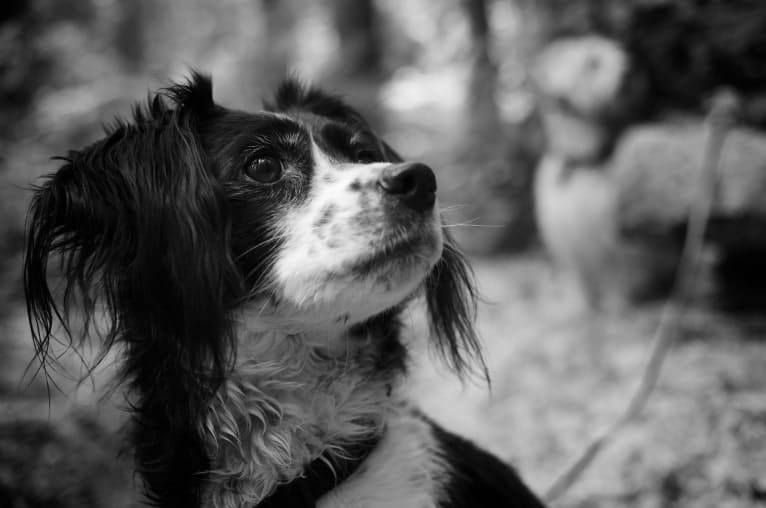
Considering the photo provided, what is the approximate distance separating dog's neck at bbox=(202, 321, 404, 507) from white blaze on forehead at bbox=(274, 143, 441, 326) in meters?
0.22

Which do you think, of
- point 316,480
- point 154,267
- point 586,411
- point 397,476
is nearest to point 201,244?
point 154,267

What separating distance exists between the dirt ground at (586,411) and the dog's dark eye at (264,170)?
2.30 feet

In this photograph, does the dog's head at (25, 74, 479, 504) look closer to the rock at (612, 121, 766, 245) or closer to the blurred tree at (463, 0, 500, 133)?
the rock at (612, 121, 766, 245)

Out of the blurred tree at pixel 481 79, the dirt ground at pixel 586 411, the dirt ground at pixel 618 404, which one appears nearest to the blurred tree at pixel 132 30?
the blurred tree at pixel 481 79

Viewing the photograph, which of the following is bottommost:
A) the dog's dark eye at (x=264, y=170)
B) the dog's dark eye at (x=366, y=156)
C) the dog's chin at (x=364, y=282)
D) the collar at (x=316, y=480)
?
the collar at (x=316, y=480)

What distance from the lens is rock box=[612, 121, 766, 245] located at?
136 inches

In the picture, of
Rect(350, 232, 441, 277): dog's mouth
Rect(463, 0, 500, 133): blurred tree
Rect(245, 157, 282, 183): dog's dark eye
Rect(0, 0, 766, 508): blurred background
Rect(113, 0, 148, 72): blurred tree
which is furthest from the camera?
Rect(113, 0, 148, 72): blurred tree

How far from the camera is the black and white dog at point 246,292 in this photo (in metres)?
1.39

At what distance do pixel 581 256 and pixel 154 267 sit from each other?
151 inches

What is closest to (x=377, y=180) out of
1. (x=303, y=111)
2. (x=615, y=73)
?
(x=303, y=111)

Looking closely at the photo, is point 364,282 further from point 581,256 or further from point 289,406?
point 581,256

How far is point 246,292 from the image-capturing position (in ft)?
4.97

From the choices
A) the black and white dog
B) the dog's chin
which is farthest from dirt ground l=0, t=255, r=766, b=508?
the dog's chin

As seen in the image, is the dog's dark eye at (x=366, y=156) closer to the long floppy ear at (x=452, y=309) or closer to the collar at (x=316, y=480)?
the long floppy ear at (x=452, y=309)
